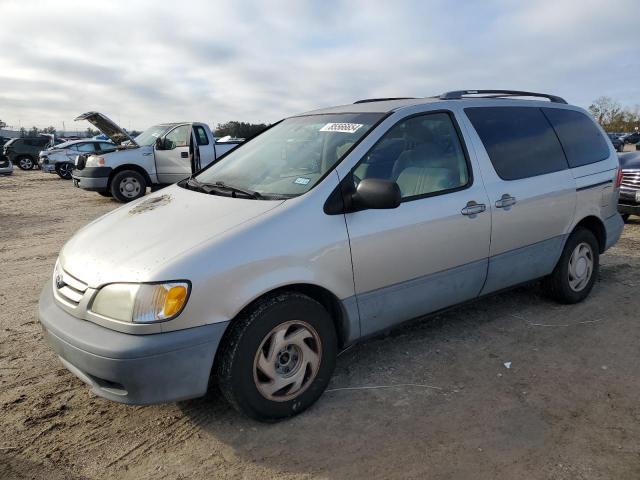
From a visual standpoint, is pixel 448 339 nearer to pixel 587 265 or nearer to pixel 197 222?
pixel 587 265

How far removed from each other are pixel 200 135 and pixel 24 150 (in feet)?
62.0

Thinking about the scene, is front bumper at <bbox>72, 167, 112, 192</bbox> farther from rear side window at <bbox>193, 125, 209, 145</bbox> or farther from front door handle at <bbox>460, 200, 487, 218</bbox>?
front door handle at <bbox>460, 200, 487, 218</bbox>

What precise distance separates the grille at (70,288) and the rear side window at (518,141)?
2794 mm

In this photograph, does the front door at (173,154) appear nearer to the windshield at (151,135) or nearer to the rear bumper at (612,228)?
the windshield at (151,135)

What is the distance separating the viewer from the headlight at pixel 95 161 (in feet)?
37.3

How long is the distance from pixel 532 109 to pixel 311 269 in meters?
2.67

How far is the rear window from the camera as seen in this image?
4.28 m

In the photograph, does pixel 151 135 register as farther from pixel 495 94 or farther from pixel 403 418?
pixel 403 418

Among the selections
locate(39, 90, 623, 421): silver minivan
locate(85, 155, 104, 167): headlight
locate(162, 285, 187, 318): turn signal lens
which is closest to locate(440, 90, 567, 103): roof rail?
locate(39, 90, 623, 421): silver minivan

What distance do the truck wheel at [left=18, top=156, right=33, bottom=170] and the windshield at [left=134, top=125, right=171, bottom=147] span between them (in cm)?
1709

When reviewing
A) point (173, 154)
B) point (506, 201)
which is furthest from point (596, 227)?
point (173, 154)

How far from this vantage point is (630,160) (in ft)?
27.7

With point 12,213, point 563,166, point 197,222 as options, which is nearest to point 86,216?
point 12,213

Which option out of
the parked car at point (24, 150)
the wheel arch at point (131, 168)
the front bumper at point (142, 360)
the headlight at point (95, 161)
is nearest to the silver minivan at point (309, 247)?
the front bumper at point (142, 360)
